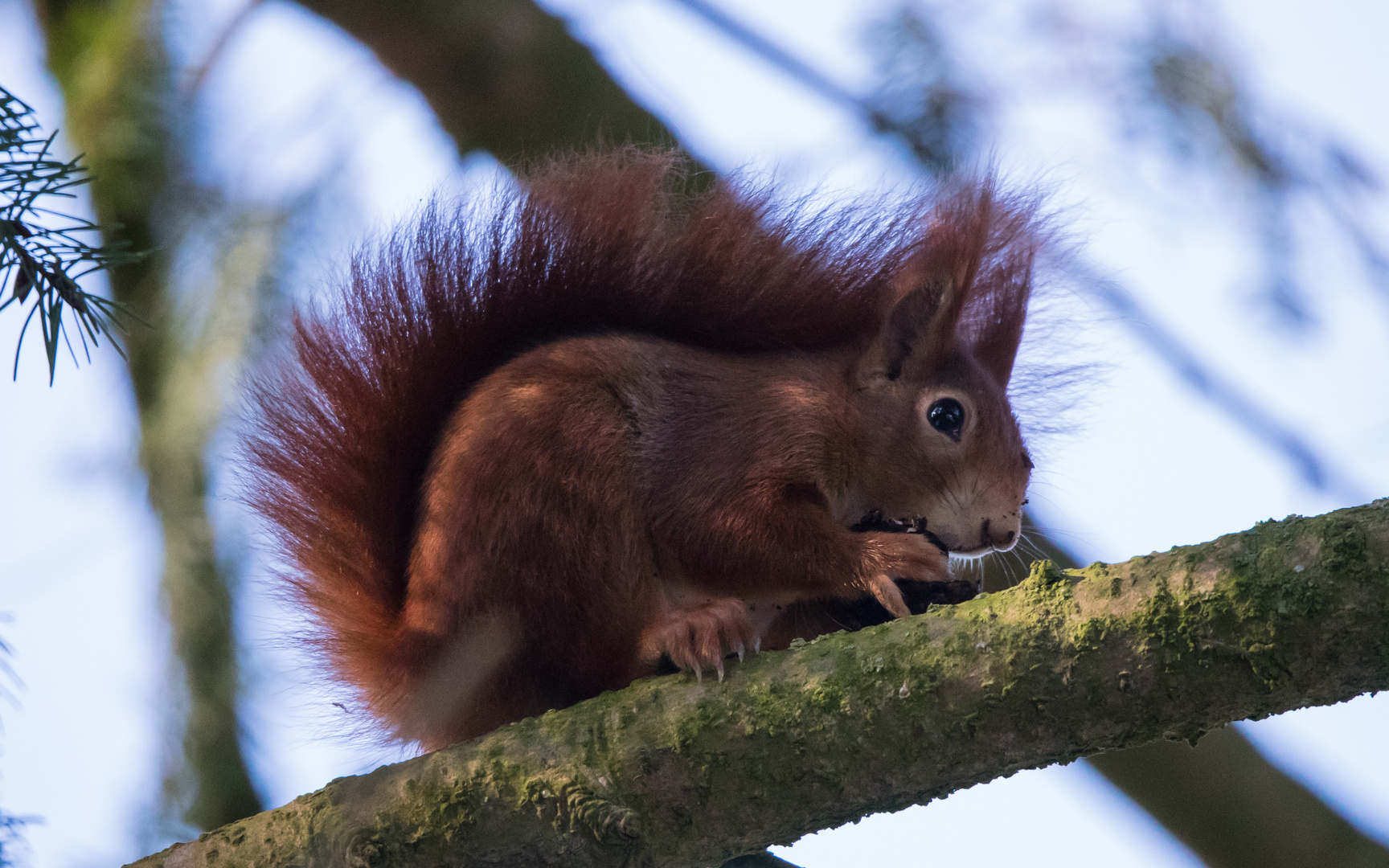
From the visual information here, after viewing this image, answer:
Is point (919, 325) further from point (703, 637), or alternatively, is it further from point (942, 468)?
point (703, 637)

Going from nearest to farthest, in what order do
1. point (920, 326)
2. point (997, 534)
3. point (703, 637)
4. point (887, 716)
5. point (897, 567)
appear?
1. point (887, 716)
2. point (703, 637)
3. point (897, 567)
4. point (997, 534)
5. point (920, 326)

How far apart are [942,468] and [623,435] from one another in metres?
0.52

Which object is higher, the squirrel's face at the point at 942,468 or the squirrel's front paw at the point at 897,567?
the squirrel's face at the point at 942,468

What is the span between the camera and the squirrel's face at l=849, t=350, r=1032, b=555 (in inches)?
70.9

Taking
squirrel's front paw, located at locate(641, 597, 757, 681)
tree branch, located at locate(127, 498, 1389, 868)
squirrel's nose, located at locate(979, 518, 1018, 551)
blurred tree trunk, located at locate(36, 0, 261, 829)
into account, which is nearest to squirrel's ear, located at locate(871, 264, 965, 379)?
squirrel's nose, located at locate(979, 518, 1018, 551)

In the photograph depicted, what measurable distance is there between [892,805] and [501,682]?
0.55 m

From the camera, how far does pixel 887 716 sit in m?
1.21

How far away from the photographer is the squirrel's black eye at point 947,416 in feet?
6.07

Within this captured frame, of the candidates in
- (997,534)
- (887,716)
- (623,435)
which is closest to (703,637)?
(887,716)

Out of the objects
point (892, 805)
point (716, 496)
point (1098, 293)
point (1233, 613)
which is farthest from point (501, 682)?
point (1098, 293)

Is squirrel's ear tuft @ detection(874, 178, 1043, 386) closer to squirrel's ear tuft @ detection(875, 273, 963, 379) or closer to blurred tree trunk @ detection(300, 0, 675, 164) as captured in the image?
squirrel's ear tuft @ detection(875, 273, 963, 379)

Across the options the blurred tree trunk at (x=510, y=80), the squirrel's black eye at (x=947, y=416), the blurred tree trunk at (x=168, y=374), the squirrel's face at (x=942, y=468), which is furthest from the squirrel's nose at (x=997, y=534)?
the blurred tree trunk at (x=168, y=374)

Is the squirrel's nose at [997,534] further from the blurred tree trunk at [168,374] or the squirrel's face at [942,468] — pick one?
the blurred tree trunk at [168,374]

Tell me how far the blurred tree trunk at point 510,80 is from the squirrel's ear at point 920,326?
23.1 inches
